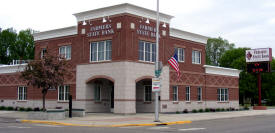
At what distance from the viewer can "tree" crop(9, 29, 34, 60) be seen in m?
64.9

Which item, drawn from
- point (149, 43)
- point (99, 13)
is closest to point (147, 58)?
point (149, 43)

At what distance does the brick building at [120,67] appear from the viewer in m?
28.5

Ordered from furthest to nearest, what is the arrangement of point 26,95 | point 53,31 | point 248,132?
point 26,95
point 53,31
point 248,132

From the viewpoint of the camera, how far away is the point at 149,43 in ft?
99.8

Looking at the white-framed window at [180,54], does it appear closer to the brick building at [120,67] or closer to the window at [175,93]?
the brick building at [120,67]

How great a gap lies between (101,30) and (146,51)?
14.3ft

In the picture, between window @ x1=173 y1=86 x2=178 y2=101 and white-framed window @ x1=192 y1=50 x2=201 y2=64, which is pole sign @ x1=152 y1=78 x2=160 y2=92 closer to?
window @ x1=173 y1=86 x2=178 y2=101

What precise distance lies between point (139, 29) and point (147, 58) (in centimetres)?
271

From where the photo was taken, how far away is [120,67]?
28.3m

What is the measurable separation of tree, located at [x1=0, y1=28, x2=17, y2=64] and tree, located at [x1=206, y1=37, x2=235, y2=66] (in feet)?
155

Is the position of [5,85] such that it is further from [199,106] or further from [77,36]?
[199,106]

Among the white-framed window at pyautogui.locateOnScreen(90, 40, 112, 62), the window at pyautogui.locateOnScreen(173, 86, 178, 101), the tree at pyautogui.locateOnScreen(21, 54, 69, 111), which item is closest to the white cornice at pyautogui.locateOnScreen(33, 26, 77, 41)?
the white-framed window at pyautogui.locateOnScreen(90, 40, 112, 62)

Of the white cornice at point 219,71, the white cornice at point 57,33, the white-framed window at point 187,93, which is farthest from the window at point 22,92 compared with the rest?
the white cornice at point 219,71

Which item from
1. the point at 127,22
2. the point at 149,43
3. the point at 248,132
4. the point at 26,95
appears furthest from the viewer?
the point at 26,95
